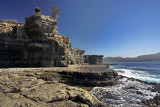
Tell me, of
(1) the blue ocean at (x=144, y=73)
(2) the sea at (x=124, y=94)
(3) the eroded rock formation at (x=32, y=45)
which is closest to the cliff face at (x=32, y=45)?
(3) the eroded rock formation at (x=32, y=45)

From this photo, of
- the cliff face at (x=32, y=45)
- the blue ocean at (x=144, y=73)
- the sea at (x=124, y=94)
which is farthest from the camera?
the blue ocean at (x=144, y=73)

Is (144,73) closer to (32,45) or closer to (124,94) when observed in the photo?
(124,94)

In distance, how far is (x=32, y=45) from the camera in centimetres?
1479

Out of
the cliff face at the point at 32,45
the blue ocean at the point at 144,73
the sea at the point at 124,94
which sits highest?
the cliff face at the point at 32,45

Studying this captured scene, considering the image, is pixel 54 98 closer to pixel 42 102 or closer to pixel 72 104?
pixel 42 102

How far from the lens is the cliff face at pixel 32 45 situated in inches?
594

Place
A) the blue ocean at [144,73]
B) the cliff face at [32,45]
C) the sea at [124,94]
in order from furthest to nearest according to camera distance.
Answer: the blue ocean at [144,73] < the cliff face at [32,45] < the sea at [124,94]

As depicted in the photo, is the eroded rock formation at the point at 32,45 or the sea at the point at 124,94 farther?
the eroded rock formation at the point at 32,45

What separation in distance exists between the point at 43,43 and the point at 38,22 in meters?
4.55

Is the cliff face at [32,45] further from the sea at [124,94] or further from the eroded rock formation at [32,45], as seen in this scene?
the sea at [124,94]

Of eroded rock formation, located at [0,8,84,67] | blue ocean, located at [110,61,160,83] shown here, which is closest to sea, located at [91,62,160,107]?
blue ocean, located at [110,61,160,83]

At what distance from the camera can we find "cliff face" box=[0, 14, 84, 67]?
49.5 ft

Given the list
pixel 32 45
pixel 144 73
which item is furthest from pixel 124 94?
pixel 144 73

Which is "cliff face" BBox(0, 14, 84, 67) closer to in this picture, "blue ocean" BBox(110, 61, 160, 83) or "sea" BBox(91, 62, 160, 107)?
"sea" BBox(91, 62, 160, 107)
